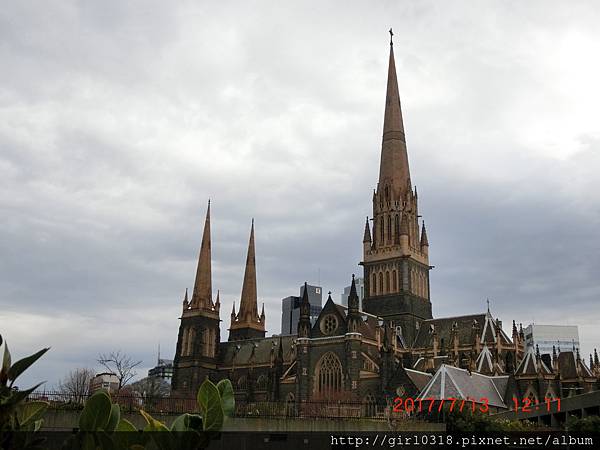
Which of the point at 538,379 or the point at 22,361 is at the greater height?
the point at 538,379

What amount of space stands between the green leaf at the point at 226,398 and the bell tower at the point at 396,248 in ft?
223

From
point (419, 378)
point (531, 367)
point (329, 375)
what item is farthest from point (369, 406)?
point (531, 367)

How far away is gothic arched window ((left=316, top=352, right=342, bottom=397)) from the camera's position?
204ft

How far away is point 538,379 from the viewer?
55.0 m

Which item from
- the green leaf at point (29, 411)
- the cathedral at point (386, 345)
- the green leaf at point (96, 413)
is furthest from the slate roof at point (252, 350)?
the green leaf at point (96, 413)

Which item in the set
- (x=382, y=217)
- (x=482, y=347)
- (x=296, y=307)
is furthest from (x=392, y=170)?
(x=296, y=307)

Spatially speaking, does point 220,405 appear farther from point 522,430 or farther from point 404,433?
point 522,430

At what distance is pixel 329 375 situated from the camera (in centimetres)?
6328

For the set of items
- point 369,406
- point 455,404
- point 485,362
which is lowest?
point 455,404

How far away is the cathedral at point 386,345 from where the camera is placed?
56312 mm

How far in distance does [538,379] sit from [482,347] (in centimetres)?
868

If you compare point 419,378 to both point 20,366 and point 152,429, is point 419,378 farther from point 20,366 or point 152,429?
point 20,366

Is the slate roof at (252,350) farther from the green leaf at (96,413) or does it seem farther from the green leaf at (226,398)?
the green leaf at (96,413)

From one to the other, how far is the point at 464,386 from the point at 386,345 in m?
10.8
